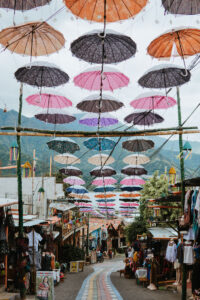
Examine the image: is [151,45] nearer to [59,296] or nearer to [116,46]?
[116,46]

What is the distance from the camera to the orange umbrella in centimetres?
538

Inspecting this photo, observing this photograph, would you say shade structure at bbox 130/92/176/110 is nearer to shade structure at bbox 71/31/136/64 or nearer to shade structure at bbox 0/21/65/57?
shade structure at bbox 71/31/136/64

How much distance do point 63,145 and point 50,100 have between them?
4.63 m

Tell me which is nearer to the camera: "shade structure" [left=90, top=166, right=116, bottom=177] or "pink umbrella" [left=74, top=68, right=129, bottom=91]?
"pink umbrella" [left=74, top=68, right=129, bottom=91]

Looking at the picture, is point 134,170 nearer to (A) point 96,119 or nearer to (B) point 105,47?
(A) point 96,119

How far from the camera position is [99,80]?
9.19 m

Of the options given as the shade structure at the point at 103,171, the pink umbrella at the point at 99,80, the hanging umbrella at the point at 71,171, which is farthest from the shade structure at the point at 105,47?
the hanging umbrella at the point at 71,171

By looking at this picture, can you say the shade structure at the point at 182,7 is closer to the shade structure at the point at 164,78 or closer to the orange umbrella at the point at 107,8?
the orange umbrella at the point at 107,8

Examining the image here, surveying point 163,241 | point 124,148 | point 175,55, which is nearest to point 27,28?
point 175,55

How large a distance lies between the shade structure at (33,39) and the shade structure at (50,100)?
3.35 metres

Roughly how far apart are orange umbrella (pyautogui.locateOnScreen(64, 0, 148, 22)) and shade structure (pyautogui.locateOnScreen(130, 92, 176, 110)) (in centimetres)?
553

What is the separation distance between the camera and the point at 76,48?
22.5 feet

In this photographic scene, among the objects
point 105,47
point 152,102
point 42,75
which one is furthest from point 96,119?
point 105,47

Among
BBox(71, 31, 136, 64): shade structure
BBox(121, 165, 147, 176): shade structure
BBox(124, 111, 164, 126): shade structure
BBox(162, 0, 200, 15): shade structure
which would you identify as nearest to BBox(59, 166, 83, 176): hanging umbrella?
BBox(121, 165, 147, 176): shade structure
